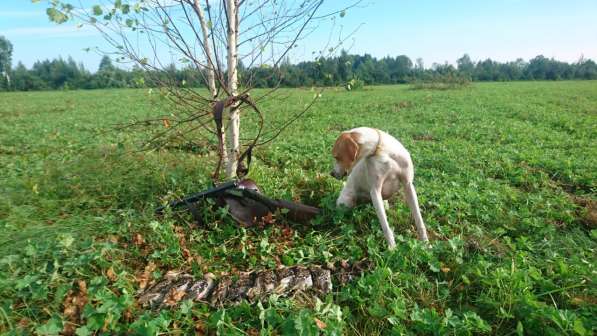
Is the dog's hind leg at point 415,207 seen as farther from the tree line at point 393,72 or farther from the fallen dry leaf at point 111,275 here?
the tree line at point 393,72

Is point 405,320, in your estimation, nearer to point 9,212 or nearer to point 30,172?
point 9,212

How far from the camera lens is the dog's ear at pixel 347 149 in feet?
8.96

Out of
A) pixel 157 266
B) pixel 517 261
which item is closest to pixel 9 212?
pixel 157 266

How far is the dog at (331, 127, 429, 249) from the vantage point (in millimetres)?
2762

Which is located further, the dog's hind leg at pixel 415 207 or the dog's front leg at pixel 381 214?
the dog's hind leg at pixel 415 207

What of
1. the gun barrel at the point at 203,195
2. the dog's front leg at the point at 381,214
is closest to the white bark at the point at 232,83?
the gun barrel at the point at 203,195

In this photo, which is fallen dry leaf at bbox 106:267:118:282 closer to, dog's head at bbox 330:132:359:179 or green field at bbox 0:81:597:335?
green field at bbox 0:81:597:335

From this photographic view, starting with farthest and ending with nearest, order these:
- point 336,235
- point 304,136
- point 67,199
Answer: point 304,136 < point 67,199 < point 336,235

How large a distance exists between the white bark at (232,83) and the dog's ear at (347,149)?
1.47 meters

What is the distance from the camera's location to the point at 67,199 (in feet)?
11.5

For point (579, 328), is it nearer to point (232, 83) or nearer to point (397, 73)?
point (232, 83)

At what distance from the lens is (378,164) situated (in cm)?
286

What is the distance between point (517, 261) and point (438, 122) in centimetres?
904

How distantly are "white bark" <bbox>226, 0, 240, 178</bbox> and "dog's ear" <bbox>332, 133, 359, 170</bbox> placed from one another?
1467 mm
